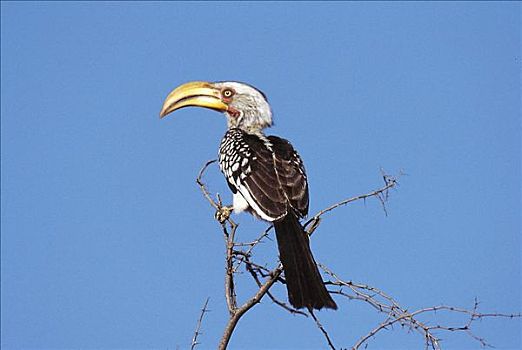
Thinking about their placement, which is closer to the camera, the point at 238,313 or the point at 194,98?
the point at 238,313

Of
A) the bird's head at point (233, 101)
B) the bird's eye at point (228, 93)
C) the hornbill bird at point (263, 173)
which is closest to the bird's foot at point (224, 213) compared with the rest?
the hornbill bird at point (263, 173)

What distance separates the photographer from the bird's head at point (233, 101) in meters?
6.33

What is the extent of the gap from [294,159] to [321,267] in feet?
3.97

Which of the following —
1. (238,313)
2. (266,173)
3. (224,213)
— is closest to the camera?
(238,313)

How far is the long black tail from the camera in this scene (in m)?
4.24

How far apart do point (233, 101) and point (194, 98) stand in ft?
0.99

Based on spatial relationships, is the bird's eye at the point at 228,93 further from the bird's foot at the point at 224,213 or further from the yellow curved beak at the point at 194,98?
the bird's foot at the point at 224,213

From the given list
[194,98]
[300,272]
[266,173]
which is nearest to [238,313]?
[300,272]

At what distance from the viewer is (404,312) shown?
12.9 feet

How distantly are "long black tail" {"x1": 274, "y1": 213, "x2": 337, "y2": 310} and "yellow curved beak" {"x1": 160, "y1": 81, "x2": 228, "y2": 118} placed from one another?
1.85 meters

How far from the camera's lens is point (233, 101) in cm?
641

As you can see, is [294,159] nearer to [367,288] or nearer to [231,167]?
[231,167]

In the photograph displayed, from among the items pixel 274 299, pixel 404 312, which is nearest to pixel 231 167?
pixel 274 299

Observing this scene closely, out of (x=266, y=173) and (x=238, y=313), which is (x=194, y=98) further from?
(x=238, y=313)
